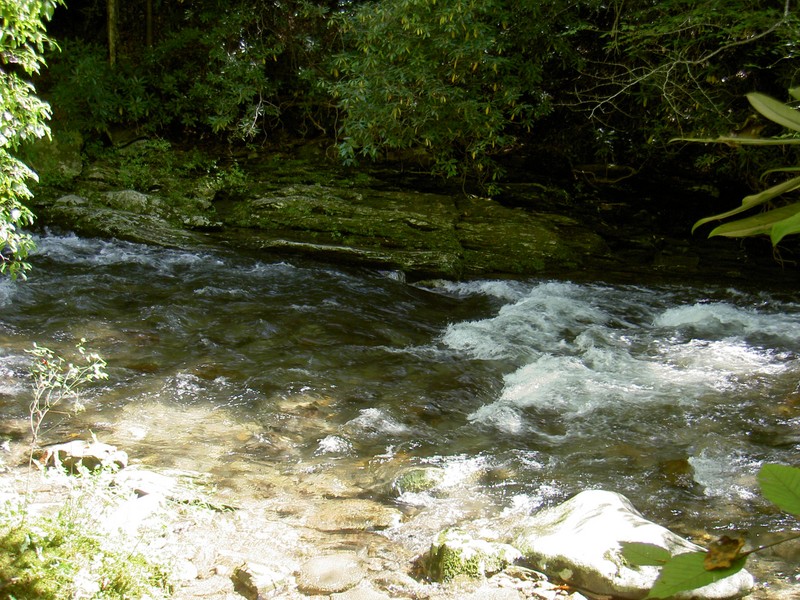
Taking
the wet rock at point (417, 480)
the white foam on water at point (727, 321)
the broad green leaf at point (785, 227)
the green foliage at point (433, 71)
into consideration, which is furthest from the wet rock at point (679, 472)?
the green foliage at point (433, 71)

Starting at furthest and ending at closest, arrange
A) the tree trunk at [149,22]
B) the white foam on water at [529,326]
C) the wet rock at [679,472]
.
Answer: the tree trunk at [149,22], the white foam on water at [529,326], the wet rock at [679,472]

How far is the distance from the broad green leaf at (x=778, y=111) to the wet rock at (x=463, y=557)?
1990 millimetres

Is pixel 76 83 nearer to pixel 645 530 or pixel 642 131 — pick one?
pixel 642 131

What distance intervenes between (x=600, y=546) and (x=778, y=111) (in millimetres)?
1966

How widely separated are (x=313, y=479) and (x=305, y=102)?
822 centimetres

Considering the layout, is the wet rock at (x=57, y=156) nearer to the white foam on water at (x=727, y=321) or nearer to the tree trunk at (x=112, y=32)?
the tree trunk at (x=112, y=32)

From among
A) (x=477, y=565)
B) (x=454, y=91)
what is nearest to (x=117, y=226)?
(x=454, y=91)

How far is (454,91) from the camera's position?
760 cm

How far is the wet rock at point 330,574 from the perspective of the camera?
243 cm

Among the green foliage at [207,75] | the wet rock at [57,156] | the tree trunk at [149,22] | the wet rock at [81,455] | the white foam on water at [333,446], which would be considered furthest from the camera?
the tree trunk at [149,22]

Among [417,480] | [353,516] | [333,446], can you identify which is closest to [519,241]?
[333,446]

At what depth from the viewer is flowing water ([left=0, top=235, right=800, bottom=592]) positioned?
3531 mm

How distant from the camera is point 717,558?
674 millimetres

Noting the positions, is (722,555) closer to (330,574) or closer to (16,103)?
(330,574)
